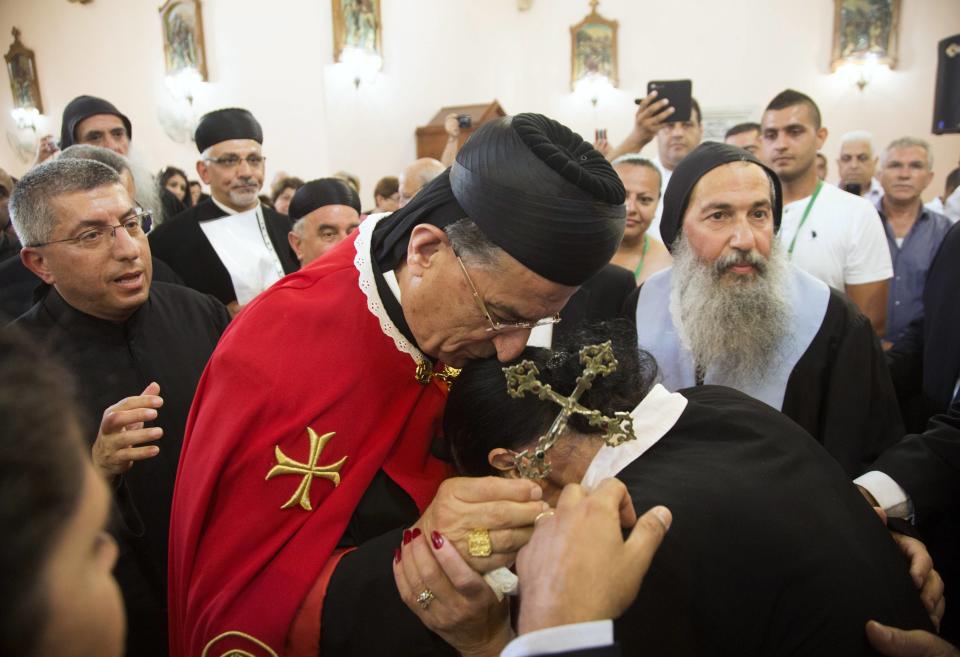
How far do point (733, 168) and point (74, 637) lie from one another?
277 centimetres

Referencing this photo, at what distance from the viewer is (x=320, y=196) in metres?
4.40

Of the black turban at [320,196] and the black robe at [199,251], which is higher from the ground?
the black turban at [320,196]

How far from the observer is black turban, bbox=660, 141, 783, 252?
2.91m

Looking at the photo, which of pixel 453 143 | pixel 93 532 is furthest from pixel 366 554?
pixel 453 143

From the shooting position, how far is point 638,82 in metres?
14.4

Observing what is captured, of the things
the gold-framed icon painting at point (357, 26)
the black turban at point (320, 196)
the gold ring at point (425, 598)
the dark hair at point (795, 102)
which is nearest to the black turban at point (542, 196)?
the gold ring at point (425, 598)

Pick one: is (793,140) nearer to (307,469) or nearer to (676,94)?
(676,94)

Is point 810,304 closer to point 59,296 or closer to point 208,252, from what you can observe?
point 59,296

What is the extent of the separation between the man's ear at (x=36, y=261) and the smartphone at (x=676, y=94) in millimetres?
3443

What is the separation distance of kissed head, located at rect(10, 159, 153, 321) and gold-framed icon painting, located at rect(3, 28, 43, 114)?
7.22 m

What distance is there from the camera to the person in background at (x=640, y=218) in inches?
170

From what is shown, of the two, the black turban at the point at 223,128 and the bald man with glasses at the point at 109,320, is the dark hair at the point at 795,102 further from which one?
the bald man with glasses at the point at 109,320

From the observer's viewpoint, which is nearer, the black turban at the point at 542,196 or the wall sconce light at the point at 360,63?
the black turban at the point at 542,196

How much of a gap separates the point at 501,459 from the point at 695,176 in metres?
1.74
